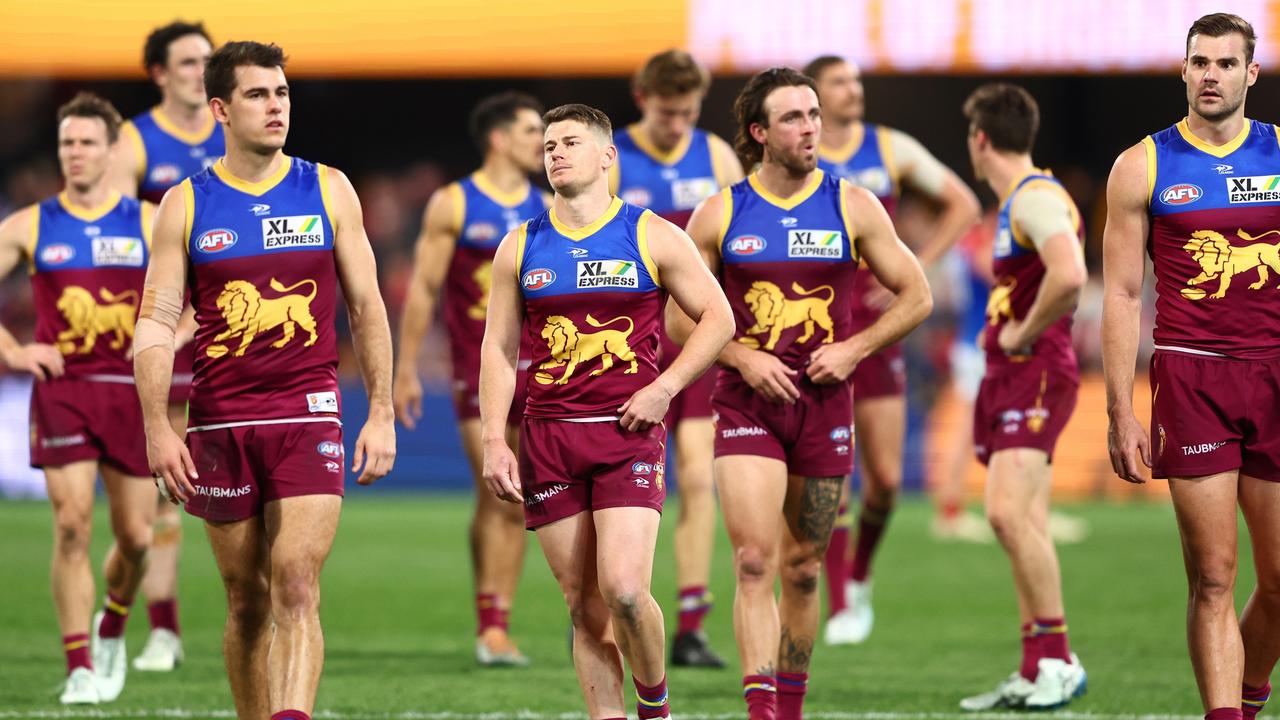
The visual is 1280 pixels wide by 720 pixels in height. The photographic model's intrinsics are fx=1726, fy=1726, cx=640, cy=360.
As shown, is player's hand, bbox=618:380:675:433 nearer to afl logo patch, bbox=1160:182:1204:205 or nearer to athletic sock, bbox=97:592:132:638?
afl logo patch, bbox=1160:182:1204:205

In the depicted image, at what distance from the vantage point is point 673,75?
1001 cm

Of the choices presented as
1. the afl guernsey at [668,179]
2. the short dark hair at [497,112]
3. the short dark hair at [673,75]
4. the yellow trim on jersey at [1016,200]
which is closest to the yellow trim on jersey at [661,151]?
the afl guernsey at [668,179]

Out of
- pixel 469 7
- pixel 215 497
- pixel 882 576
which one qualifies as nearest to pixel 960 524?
pixel 882 576

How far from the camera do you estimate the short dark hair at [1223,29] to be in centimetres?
662

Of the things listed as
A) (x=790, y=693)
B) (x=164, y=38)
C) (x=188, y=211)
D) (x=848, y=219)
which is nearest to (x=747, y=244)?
(x=848, y=219)

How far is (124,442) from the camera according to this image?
358 inches

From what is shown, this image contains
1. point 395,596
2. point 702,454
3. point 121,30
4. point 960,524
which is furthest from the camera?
point 121,30

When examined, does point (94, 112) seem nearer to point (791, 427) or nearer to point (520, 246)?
point (520, 246)

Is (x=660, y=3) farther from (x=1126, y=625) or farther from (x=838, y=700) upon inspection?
(x=838, y=700)

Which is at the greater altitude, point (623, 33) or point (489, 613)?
point (623, 33)

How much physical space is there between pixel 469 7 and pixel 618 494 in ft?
42.1

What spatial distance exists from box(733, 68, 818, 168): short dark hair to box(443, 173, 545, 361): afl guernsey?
2786mm

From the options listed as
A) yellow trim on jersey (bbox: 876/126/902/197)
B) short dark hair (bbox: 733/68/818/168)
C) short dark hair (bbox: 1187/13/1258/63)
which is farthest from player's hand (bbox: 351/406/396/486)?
yellow trim on jersey (bbox: 876/126/902/197)

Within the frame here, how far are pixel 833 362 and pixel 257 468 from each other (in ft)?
8.15
